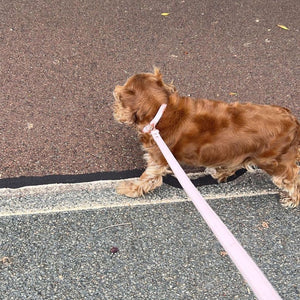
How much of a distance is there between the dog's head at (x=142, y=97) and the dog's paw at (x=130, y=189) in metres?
0.70

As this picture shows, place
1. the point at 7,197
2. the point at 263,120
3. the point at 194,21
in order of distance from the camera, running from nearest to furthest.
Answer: the point at 263,120, the point at 7,197, the point at 194,21

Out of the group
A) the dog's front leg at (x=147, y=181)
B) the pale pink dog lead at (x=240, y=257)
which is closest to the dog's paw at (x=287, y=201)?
the dog's front leg at (x=147, y=181)

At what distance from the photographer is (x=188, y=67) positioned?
14.2 ft

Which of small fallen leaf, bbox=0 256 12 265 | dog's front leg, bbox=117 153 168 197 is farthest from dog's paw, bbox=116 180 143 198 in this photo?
small fallen leaf, bbox=0 256 12 265

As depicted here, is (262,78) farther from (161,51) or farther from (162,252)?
(162,252)

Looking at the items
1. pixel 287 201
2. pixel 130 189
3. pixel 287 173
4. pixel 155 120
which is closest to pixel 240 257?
pixel 155 120

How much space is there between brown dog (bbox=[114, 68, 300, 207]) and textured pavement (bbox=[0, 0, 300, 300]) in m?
0.68

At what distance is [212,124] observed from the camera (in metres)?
2.67

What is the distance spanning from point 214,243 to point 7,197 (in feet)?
6.36

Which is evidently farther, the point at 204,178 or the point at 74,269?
the point at 204,178

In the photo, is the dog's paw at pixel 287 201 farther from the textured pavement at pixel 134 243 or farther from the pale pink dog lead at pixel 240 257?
the pale pink dog lead at pixel 240 257

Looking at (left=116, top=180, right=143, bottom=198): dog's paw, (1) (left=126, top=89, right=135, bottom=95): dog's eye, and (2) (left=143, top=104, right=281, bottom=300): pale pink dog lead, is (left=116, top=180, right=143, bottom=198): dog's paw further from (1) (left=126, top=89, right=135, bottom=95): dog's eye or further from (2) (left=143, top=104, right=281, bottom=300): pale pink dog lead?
(2) (left=143, top=104, right=281, bottom=300): pale pink dog lead

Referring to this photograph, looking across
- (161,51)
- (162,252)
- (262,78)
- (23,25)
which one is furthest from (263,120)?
(23,25)

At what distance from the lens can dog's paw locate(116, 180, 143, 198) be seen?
124 inches
